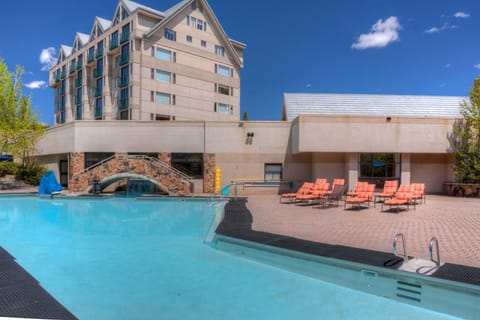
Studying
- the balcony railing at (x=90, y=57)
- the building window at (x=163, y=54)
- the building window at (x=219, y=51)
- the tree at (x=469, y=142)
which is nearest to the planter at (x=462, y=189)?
the tree at (x=469, y=142)

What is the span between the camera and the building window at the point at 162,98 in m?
34.9

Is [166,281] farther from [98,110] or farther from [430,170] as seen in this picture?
[98,110]

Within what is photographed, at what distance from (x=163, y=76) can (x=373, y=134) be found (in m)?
24.9

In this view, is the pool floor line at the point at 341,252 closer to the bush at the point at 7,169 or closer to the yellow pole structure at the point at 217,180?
the yellow pole structure at the point at 217,180

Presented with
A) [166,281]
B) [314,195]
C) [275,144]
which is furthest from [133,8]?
[166,281]

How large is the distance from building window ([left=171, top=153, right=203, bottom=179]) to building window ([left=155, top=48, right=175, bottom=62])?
1827 cm

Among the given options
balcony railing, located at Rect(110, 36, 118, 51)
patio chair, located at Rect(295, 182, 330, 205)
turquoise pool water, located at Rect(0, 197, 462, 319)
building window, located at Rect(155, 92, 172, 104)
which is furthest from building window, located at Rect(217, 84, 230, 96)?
turquoise pool water, located at Rect(0, 197, 462, 319)

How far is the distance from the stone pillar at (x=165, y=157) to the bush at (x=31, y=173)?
38.7 ft

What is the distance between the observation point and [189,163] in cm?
2130

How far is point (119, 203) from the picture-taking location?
17.0m

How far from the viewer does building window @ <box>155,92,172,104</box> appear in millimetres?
34906

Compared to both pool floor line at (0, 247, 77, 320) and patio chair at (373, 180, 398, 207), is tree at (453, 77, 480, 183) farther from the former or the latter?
pool floor line at (0, 247, 77, 320)

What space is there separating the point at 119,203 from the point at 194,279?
1243 cm

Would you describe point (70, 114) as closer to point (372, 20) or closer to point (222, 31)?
Answer: point (222, 31)
